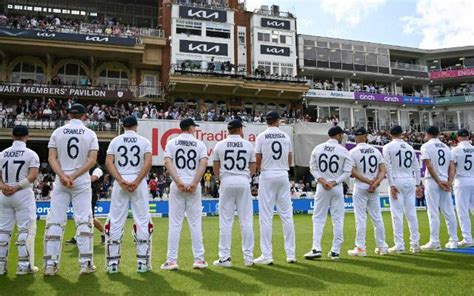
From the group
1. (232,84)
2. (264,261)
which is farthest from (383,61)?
(264,261)

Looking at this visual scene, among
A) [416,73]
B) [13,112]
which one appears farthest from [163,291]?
[416,73]

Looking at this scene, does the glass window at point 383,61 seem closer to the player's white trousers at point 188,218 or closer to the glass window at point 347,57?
the glass window at point 347,57

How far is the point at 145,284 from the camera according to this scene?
5641 millimetres

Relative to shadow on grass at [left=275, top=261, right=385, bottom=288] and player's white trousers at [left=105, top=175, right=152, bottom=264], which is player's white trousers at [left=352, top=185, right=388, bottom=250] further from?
player's white trousers at [left=105, top=175, right=152, bottom=264]

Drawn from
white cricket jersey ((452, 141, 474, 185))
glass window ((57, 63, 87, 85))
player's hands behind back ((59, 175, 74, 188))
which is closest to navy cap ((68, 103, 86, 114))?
player's hands behind back ((59, 175, 74, 188))

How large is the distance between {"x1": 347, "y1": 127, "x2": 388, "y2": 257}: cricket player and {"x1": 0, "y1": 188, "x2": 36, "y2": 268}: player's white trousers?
18.5ft

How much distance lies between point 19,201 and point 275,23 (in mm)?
38171

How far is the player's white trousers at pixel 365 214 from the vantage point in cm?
804

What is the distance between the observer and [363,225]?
8.06 meters

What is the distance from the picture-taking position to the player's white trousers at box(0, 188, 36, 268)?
254 inches

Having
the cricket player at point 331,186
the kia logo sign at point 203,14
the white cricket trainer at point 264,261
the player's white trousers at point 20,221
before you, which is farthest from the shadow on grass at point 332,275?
the kia logo sign at point 203,14

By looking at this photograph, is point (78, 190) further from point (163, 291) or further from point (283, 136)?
point (283, 136)

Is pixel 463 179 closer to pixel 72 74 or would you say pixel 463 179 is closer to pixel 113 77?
pixel 113 77

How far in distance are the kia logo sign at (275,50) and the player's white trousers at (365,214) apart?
33.7 meters
